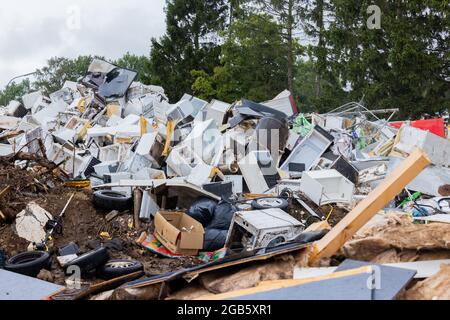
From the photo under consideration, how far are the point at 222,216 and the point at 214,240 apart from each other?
1.35 ft

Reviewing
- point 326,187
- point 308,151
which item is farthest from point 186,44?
point 326,187

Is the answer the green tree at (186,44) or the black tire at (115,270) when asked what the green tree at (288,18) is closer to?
the green tree at (186,44)

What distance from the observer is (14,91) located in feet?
161

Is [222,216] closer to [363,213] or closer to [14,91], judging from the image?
[363,213]

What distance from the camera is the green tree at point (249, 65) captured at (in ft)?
78.9

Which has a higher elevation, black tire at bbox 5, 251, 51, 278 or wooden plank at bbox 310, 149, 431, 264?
wooden plank at bbox 310, 149, 431, 264

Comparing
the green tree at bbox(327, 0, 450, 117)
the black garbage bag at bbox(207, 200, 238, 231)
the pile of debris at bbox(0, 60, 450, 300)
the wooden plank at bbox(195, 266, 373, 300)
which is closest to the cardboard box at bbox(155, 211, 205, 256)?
the pile of debris at bbox(0, 60, 450, 300)

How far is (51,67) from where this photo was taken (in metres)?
43.4

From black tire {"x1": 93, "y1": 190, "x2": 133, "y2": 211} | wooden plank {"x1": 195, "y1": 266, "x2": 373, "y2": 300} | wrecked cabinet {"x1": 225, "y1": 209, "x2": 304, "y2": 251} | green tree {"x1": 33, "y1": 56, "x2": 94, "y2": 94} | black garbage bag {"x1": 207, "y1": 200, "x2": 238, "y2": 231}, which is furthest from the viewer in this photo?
green tree {"x1": 33, "y1": 56, "x2": 94, "y2": 94}

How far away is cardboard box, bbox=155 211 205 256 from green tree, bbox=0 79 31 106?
43229mm

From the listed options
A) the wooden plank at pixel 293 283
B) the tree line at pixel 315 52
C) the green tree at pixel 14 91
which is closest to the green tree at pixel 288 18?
the tree line at pixel 315 52

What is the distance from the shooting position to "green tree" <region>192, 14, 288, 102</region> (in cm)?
2405

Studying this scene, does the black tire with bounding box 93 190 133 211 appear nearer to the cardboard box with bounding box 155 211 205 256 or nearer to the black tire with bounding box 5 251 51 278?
the cardboard box with bounding box 155 211 205 256

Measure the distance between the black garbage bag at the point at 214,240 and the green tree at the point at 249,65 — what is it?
18.6m
